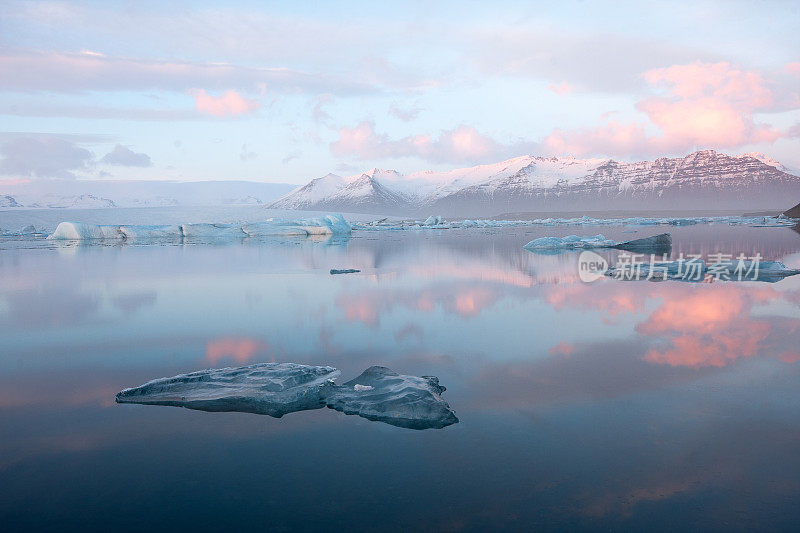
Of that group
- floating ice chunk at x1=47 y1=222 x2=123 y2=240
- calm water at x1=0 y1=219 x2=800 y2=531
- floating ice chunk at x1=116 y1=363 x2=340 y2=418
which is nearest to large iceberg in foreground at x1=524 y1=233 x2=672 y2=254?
calm water at x1=0 y1=219 x2=800 y2=531

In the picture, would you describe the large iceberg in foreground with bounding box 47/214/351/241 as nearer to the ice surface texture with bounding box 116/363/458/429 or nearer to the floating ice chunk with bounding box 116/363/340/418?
the floating ice chunk with bounding box 116/363/340/418

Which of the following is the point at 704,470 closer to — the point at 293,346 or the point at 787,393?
the point at 787,393

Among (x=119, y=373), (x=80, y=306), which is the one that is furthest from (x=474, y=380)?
(x=80, y=306)

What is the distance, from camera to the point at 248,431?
13.0 ft

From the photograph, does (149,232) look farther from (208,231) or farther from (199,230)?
(208,231)

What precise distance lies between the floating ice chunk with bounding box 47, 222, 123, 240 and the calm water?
3434 centimetres

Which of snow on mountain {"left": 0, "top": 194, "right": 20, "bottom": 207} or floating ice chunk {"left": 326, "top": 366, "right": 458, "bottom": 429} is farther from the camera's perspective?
snow on mountain {"left": 0, "top": 194, "right": 20, "bottom": 207}

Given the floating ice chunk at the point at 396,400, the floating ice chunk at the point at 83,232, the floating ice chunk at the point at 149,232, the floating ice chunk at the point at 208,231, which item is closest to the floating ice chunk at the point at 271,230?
the floating ice chunk at the point at 208,231

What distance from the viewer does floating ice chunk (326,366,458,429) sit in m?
4.09

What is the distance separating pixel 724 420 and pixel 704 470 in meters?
0.92

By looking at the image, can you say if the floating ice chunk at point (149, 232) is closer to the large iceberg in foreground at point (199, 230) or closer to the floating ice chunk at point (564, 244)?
the large iceberg in foreground at point (199, 230)

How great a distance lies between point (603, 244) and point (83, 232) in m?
35.0

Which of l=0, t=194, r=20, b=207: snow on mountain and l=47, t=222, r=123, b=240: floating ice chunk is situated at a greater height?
l=0, t=194, r=20, b=207: snow on mountain

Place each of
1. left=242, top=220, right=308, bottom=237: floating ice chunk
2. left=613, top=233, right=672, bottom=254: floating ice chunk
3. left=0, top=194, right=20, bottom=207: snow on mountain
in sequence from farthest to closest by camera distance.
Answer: left=0, top=194, right=20, bottom=207: snow on mountain < left=242, top=220, right=308, bottom=237: floating ice chunk < left=613, top=233, right=672, bottom=254: floating ice chunk
